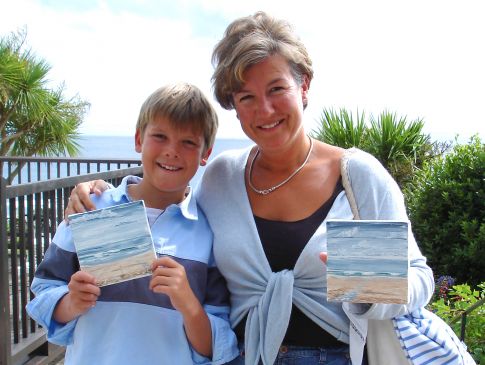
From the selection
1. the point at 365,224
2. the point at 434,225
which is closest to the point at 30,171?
the point at 434,225

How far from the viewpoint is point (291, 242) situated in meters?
1.78

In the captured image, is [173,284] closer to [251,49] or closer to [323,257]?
[323,257]

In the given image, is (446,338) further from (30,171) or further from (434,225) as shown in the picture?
(30,171)

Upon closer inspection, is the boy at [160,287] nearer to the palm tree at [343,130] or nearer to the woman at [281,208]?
the woman at [281,208]

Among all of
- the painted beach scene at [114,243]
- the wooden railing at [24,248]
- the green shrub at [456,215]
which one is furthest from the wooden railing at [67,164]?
the painted beach scene at [114,243]

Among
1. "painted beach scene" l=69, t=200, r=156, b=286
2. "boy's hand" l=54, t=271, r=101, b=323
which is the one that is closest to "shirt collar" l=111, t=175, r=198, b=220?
"painted beach scene" l=69, t=200, r=156, b=286

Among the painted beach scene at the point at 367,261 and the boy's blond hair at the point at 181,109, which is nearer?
the painted beach scene at the point at 367,261

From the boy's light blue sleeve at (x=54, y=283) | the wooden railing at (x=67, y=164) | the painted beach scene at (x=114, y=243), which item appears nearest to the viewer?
the painted beach scene at (x=114, y=243)

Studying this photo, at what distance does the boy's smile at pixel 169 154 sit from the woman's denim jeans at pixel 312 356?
0.70 m

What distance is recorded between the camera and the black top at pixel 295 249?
1750 mm

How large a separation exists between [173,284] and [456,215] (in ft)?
12.1

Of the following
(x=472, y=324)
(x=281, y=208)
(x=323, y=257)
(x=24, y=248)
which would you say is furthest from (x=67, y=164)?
(x=323, y=257)

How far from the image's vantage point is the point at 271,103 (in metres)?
1.83

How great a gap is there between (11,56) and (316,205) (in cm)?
1138
